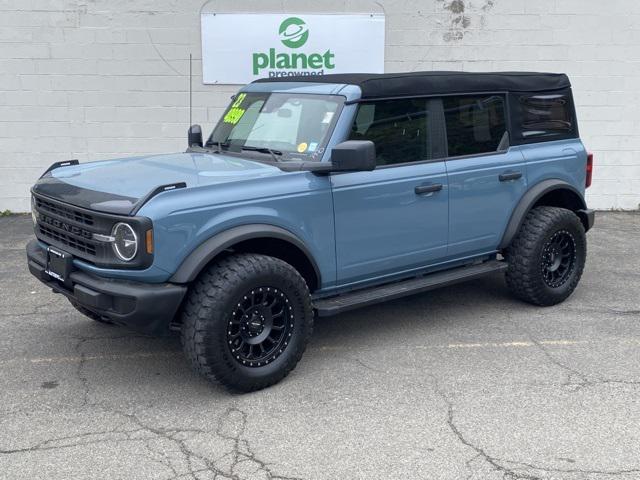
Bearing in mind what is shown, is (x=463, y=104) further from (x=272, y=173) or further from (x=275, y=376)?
(x=275, y=376)

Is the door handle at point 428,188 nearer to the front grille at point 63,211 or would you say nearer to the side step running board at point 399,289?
the side step running board at point 399,289

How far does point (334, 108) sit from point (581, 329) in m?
2.48

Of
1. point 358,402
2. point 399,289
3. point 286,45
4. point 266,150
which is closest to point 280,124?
point 266,150

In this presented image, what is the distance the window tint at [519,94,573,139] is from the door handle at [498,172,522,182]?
397 millimetres

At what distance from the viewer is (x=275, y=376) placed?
426 centimetres

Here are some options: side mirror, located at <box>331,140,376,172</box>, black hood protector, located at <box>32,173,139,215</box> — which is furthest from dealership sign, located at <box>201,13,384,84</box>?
side mirror, located at <box>331,140,376,172</box>

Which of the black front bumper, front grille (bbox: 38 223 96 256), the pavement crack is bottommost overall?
the pavement crack

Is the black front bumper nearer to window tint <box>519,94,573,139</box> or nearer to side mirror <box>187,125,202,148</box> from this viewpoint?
side mirror <box>187,125,202,148</box>

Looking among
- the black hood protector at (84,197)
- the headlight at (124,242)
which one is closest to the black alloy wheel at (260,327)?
the headlight at (124,242)

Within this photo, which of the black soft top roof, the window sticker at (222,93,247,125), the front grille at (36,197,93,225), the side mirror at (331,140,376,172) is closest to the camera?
the front grille at (36,197,93,225)

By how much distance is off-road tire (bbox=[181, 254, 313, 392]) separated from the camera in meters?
3.96

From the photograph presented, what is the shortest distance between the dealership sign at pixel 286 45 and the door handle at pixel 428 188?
472 centimetres

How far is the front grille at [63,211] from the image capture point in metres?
4.07

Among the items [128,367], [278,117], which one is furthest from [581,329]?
[128,367]
